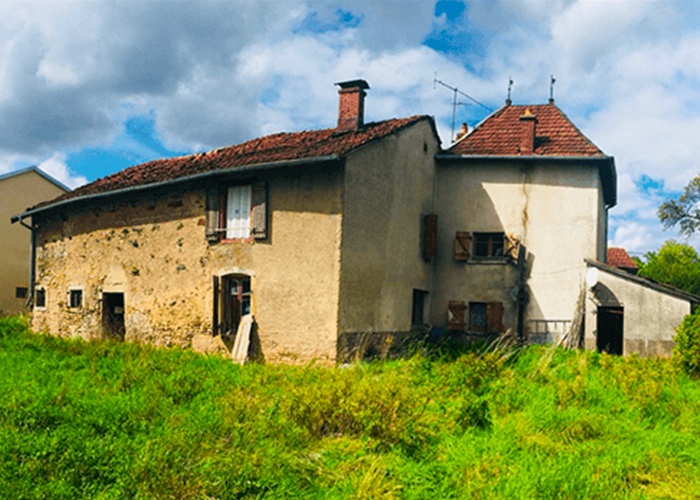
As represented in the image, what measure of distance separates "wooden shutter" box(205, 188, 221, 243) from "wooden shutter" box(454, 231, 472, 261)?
623 cm

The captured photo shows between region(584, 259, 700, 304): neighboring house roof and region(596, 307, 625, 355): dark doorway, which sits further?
region(596, 307, 625, 355): dark doorway

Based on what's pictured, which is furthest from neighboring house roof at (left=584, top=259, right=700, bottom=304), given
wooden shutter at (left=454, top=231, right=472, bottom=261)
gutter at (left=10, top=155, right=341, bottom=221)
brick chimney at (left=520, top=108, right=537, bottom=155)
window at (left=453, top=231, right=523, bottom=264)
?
gutter at (left=10, top=155, right=341, bottom=221)

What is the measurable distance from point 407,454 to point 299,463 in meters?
1.26

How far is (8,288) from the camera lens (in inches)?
953

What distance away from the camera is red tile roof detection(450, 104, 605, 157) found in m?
16.2

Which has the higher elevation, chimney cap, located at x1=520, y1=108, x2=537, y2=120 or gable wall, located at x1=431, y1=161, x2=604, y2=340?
chimney cap, located at x1=520, y1=108, x2=537, y2=120

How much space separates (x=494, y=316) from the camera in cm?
1591

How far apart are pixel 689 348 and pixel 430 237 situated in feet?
20.8

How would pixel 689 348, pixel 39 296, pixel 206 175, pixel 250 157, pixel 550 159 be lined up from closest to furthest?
pixel 689 348 < pixel 206 175 < pixel 250 157 < pixel 550 159 < pixel 39 296

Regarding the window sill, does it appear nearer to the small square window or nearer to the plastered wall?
the small square window

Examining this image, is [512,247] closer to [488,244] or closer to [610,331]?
[488,244]

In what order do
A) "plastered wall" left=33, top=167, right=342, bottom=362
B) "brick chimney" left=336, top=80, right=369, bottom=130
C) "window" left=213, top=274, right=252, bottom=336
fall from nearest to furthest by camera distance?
1. "plastered wall" left=33, top=167, right=342, bottom=362
2. "window" left=213, top=274, right=252, bottom=336
3. "brick chimney" left=336, top=80, right=369, bottom=130

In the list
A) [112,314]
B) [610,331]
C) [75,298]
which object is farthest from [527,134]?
[75,298]

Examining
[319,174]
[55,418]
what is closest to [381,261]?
[319,174]
